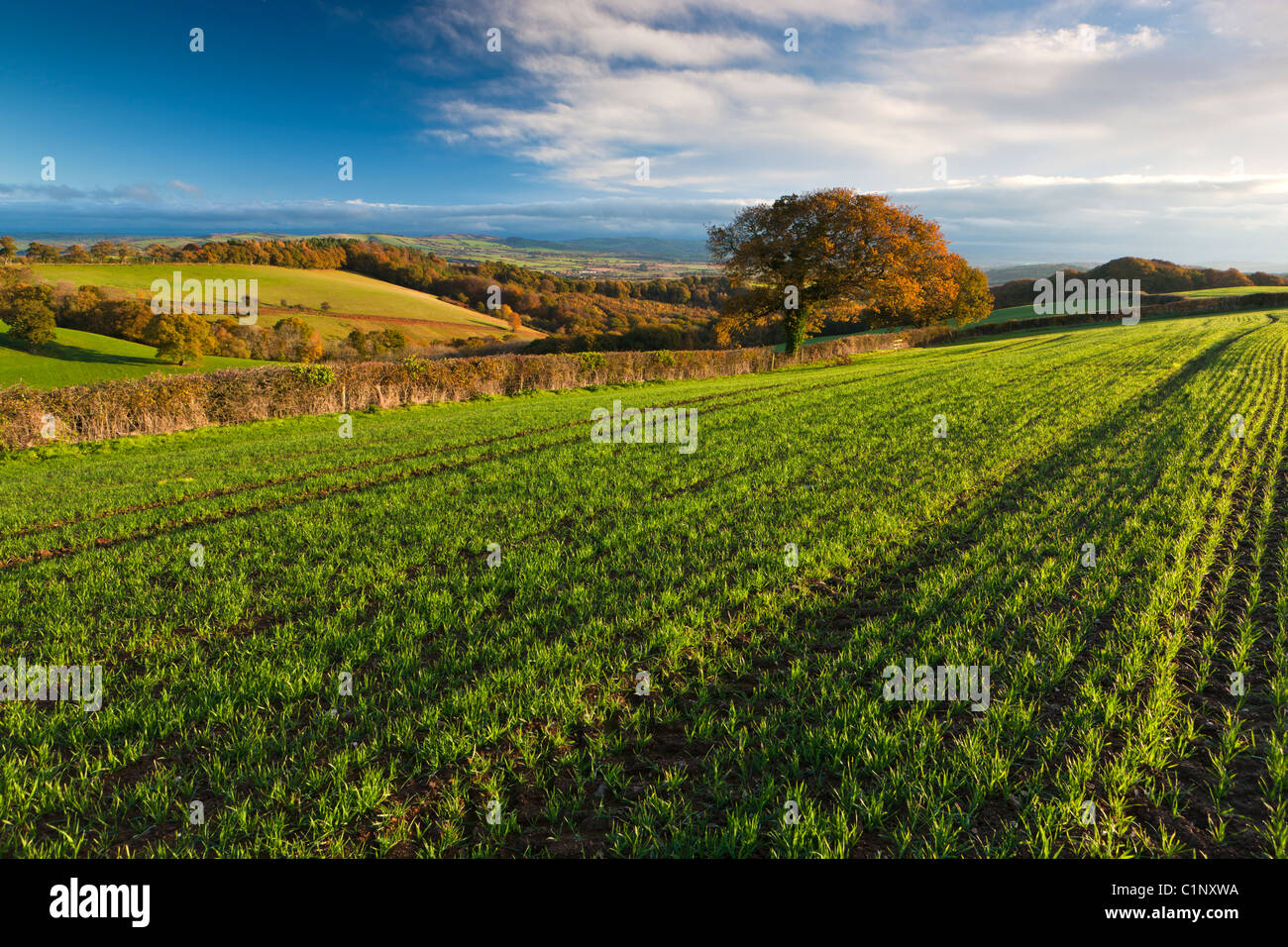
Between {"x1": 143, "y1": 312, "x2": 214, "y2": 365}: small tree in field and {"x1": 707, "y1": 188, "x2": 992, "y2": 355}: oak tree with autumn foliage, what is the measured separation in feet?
132

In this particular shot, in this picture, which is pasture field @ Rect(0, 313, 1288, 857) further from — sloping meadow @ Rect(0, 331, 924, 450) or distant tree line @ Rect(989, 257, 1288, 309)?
distant tree line @ Rect(989, 257, 1288, 309)

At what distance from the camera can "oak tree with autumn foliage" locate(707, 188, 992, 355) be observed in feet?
136

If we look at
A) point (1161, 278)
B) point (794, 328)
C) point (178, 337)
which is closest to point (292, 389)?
point (178, 337)

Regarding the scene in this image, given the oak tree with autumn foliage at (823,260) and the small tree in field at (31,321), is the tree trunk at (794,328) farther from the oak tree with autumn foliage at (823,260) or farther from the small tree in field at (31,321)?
the small tree in field at (31,321)

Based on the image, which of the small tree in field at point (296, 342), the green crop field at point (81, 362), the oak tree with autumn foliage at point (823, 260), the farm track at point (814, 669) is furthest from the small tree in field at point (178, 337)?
the farm track at point (814, 669)

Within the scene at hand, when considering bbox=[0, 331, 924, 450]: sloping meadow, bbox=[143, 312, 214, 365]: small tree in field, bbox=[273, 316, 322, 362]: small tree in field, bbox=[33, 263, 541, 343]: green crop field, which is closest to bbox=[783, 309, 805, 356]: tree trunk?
bbox=[0, 331, 924, 450]: sloping meadow

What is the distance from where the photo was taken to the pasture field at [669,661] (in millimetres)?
3654

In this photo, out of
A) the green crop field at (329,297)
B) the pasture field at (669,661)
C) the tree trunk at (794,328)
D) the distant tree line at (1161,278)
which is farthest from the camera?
the distant tree line at (1161,278)

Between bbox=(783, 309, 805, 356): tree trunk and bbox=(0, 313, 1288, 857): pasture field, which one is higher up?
bbox=(783, 309, 805, 356): tree trunk

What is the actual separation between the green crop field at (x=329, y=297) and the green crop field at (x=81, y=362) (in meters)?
18.2

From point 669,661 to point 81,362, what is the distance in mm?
53002

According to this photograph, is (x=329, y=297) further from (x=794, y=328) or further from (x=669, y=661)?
(x=669, y=661)
